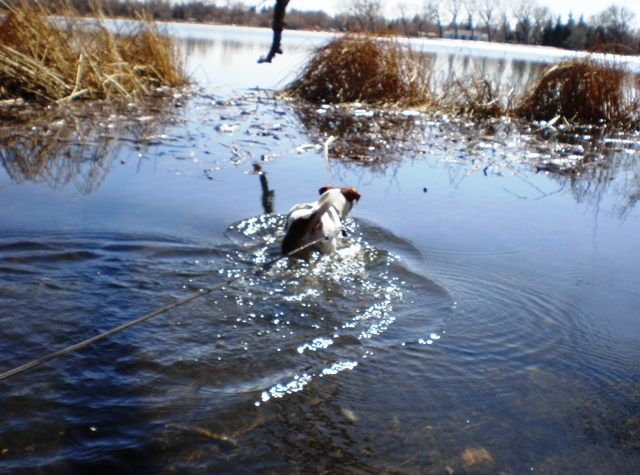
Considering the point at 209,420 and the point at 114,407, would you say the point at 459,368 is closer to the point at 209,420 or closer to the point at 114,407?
the point at 209,420

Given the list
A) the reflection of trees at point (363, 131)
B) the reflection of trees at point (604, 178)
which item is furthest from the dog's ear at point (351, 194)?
the reflection of trees at point (604, 178)

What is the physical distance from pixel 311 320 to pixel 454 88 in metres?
10.7

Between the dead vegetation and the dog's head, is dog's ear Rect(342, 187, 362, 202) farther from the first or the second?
the dead vegetation

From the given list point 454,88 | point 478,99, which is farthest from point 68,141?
point 454,88

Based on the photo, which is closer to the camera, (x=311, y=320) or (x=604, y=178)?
(x=311, y=320)

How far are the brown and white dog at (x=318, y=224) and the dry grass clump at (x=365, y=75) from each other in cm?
870

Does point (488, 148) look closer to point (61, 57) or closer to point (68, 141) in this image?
point (68, 141)

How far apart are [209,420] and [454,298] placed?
1.98m

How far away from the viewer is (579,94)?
12.0 meters

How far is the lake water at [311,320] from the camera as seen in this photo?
249cm

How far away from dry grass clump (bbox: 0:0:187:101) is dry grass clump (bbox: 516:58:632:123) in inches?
311

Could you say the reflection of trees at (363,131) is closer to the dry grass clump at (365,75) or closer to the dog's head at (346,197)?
the dry grass clump at (365,75)

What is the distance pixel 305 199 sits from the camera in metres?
5.88

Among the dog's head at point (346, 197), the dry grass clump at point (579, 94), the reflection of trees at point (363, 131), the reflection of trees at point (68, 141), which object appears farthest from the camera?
the dry grass clump at point (579, 94)
